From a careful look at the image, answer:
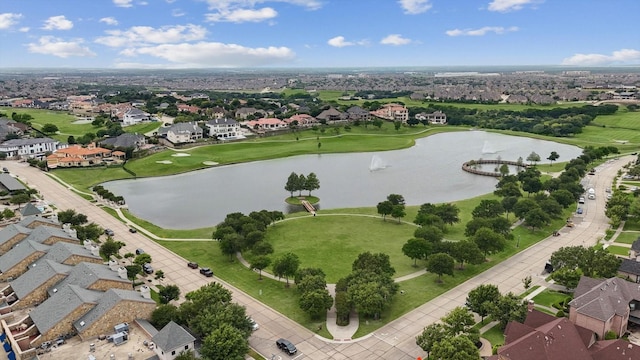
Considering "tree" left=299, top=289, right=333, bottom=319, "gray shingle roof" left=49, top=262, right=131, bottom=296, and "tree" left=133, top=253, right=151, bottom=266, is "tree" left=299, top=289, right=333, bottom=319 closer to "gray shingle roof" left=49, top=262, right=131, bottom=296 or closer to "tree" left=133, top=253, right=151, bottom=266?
"gray shingle roof" left=49, top=262, right=131, bottom=296

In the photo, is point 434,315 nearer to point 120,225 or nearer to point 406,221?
point 406,221

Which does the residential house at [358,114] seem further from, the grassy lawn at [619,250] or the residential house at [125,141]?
the grassy lawn at [619,250]

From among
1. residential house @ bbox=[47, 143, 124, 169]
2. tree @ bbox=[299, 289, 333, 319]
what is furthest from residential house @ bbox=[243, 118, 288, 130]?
tree @ bbox=[299, 289, 333, 319]

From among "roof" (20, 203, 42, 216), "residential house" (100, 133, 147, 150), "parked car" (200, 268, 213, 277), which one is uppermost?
"residential house" (100, 133, 147, 150)

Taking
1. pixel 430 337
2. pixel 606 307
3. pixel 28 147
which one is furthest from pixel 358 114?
pixel 430 337

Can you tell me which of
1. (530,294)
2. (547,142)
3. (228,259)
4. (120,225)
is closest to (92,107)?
(120,225)

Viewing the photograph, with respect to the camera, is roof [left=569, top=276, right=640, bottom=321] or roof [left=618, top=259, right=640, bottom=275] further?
roof [left=618, top=259, right=640, bottom=275]
